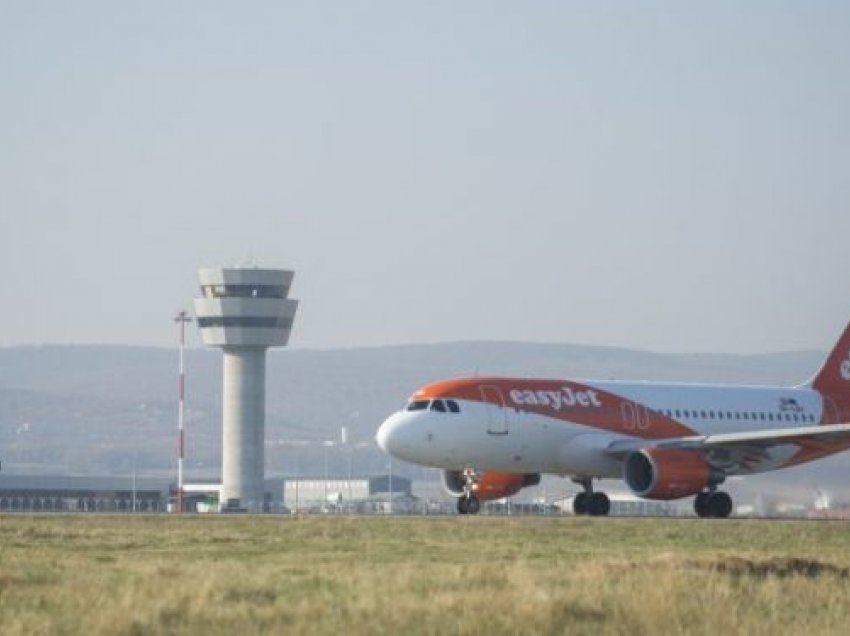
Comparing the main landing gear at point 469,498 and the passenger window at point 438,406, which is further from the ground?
the passenger window at point 438,406

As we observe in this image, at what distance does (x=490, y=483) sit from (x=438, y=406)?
5.98 m

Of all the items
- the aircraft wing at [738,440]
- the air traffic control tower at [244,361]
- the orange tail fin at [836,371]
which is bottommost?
the aircraft wing at [738,440]

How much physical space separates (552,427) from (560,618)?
43786 millimetres

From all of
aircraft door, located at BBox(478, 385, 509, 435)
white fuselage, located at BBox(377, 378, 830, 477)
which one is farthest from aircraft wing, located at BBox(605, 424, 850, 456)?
aircraft door, located at BBox(478, 385, 509, 435)

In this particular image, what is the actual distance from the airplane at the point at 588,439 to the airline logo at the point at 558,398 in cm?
3

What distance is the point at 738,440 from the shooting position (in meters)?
73.0

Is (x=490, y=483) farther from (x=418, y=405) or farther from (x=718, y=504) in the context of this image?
(x=718, y=504)

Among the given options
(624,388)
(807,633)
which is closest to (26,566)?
(807,633)

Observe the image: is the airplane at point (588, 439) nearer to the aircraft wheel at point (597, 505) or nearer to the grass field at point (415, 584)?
the aircraft wheel at point (597, 505)

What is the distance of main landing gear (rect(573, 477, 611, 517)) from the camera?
250ft

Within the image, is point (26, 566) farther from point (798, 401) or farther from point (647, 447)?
point (798, 401)

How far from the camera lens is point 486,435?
234 feet

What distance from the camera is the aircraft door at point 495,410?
71438 mm

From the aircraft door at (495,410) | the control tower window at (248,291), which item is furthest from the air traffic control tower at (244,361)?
the aircraft door at (495,410)
